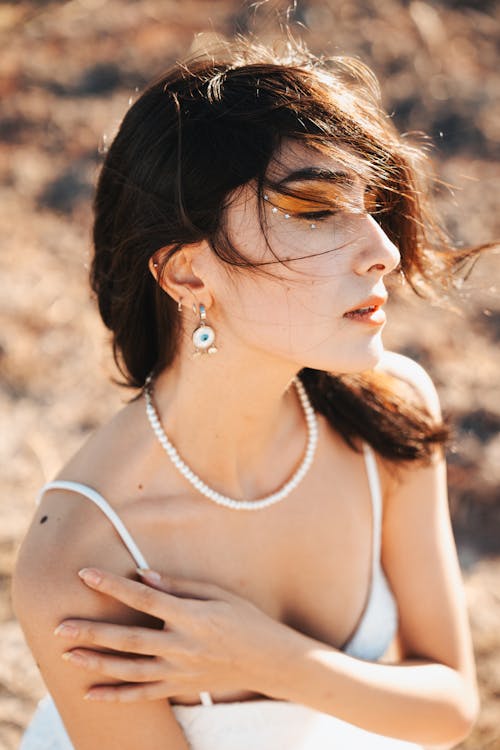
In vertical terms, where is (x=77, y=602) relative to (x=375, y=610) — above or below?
above

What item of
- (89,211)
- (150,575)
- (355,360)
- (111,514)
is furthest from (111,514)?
(89,211)

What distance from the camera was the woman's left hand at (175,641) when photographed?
159 cm

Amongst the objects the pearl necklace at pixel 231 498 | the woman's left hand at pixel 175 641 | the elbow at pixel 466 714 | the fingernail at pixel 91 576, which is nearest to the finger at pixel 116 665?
the woman's left hand at pixel 175 641

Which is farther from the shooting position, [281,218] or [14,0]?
[14,0]

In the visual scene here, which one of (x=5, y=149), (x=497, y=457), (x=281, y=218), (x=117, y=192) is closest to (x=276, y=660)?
(x=281, y=218)

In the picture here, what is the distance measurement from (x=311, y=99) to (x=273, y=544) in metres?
0.99

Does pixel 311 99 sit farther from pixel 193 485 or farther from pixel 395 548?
pixel 395 548

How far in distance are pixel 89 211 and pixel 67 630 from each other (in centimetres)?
363

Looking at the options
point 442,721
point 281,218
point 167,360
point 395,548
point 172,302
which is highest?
point 281,218

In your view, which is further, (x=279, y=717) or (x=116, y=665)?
(x=279, y=717)

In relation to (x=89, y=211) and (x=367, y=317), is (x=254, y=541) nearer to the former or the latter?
(x=367, y=317)

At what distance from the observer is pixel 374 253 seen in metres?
1.59

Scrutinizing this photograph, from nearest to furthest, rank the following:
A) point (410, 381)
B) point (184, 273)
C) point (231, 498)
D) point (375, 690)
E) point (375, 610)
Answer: point (184, 273), point (375, 690), point (231, 498), point (375, 610), point (410, 381)

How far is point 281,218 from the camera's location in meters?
1.56
